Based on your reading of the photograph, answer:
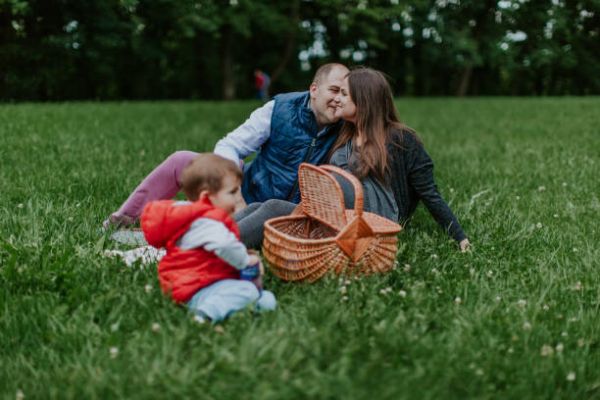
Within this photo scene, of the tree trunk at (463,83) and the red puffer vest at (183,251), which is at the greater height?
the red puffer vest at (183,251)

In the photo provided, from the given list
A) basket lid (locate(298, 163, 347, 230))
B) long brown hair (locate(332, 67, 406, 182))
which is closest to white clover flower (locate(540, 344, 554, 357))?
basket lid (locate(298, 163, 347, 230))

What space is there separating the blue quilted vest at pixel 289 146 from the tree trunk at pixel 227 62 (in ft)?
79.7

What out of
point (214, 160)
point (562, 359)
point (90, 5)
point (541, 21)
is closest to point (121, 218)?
point (214, 160)

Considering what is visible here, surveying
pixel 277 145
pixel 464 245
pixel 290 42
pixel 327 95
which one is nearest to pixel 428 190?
pixel 464 245

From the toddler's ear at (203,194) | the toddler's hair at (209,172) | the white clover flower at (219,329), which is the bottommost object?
the white clover flower at (219,329)

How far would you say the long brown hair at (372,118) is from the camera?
401 centimetres

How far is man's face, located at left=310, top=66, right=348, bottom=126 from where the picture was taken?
4.16m

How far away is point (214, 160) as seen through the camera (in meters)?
2.88

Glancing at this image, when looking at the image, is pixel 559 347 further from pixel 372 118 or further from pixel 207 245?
pixel 372 118

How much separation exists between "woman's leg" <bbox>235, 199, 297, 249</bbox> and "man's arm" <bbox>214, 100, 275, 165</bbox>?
0.42 metres

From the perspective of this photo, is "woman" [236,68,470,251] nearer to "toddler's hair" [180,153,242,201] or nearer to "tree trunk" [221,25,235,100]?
"toddler's hair" [180,153,242,201]

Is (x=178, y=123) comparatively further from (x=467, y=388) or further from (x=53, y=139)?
(x=467, y=388)

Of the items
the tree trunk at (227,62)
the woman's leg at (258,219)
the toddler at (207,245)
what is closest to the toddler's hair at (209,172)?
the toddler at (207,245)

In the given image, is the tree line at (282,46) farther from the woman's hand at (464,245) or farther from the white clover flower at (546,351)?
the white clover flower at (546,351)
